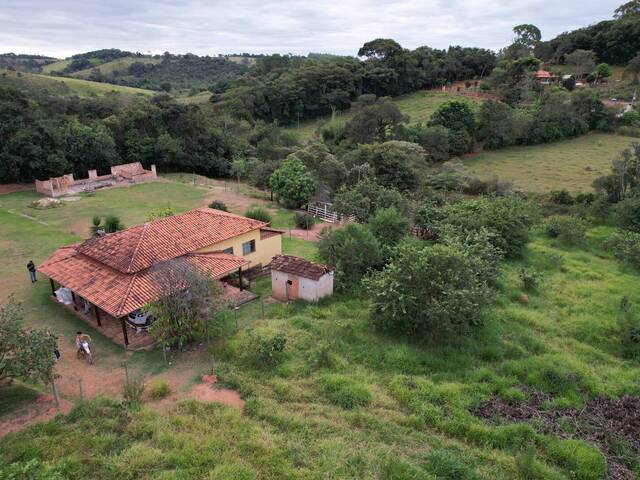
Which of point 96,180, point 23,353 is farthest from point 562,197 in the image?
point 96,180

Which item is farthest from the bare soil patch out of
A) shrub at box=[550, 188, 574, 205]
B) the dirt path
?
shrub at box=[550, 188, 574, 205]

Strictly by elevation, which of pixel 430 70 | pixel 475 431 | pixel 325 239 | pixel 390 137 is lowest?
pixel 475 431

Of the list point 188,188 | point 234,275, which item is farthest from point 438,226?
point 188,188

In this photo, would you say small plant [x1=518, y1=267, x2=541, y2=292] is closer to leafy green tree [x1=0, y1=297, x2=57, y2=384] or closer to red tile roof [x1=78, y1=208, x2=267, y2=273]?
red tile roof [x1=78, y1=208, x2=267, y2=273]

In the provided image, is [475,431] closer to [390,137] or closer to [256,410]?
[256,410]

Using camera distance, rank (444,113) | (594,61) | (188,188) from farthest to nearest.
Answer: (594,61) < (444,113) < (188,188)

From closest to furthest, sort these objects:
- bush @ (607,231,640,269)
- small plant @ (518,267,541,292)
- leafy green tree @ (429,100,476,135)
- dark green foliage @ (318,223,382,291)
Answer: dark green foliage @ (318,223,382,291), small plant @ (518,267,541,292), bush @ (607,231,640,269), leafy green tree @ (429,100,476,135)

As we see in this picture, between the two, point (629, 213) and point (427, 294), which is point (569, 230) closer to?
point (629, 213)
